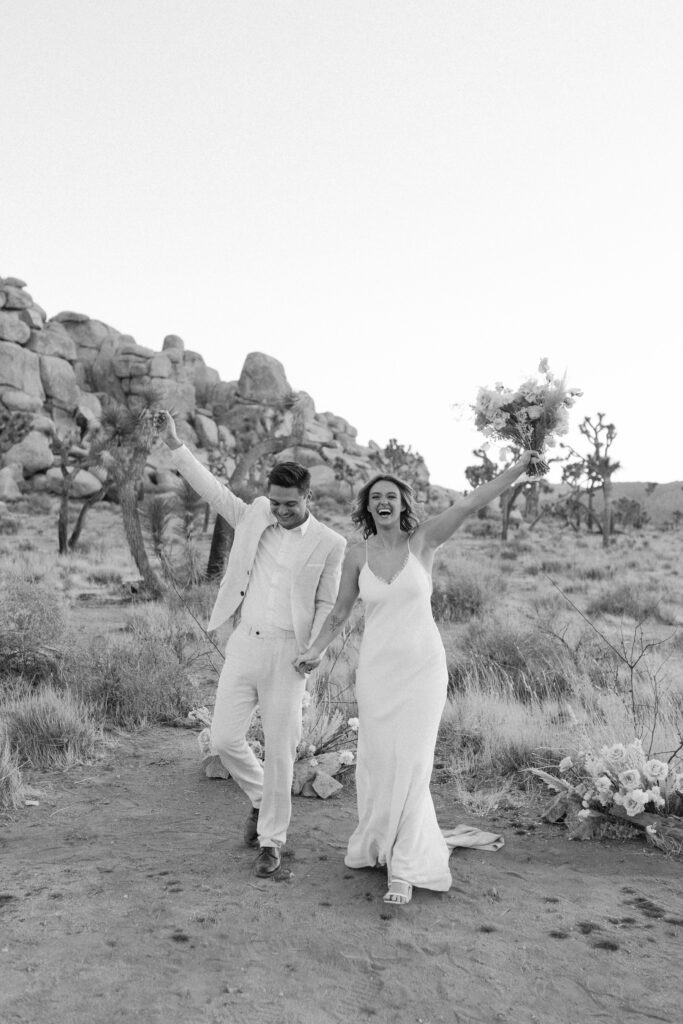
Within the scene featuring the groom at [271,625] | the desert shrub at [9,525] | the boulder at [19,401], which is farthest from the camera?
the boulder at [19,401]

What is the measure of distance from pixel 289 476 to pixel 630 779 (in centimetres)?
265

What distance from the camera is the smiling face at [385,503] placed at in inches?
176

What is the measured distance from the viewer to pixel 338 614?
183 inches

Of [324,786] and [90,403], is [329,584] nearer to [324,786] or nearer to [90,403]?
[324,786]

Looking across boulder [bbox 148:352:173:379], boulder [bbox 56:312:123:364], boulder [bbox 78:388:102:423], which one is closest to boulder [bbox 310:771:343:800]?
boulder [bbox 78:388:102:423]

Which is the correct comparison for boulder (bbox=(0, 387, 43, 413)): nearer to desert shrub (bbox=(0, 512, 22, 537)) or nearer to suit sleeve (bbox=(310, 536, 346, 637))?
desert shrub (bbox=(0, 512, 22, 537))

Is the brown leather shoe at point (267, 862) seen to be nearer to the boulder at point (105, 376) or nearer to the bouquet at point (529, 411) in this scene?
the bouquet at point (529, 411)

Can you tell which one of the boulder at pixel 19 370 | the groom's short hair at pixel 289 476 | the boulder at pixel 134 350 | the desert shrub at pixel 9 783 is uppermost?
the boulder at pixel 134 350

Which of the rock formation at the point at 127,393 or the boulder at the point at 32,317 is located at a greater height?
the boulder at the point at 32,317

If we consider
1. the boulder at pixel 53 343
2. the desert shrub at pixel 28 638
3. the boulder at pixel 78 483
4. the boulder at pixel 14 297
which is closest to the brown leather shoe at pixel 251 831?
the desert shrub at pixel 28 638

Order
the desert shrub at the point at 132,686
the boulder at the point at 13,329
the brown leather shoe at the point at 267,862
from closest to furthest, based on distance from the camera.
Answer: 1. the brown leather shoe at the point at 267,862
2. the desert shrub at the point at 132,686
3. the boulder at the point at 13,329

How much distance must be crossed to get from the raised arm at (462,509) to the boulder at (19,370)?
174 feet

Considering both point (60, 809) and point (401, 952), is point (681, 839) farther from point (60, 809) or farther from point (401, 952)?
point (60, 809)

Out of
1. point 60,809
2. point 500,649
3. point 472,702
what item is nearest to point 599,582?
point 500,649
